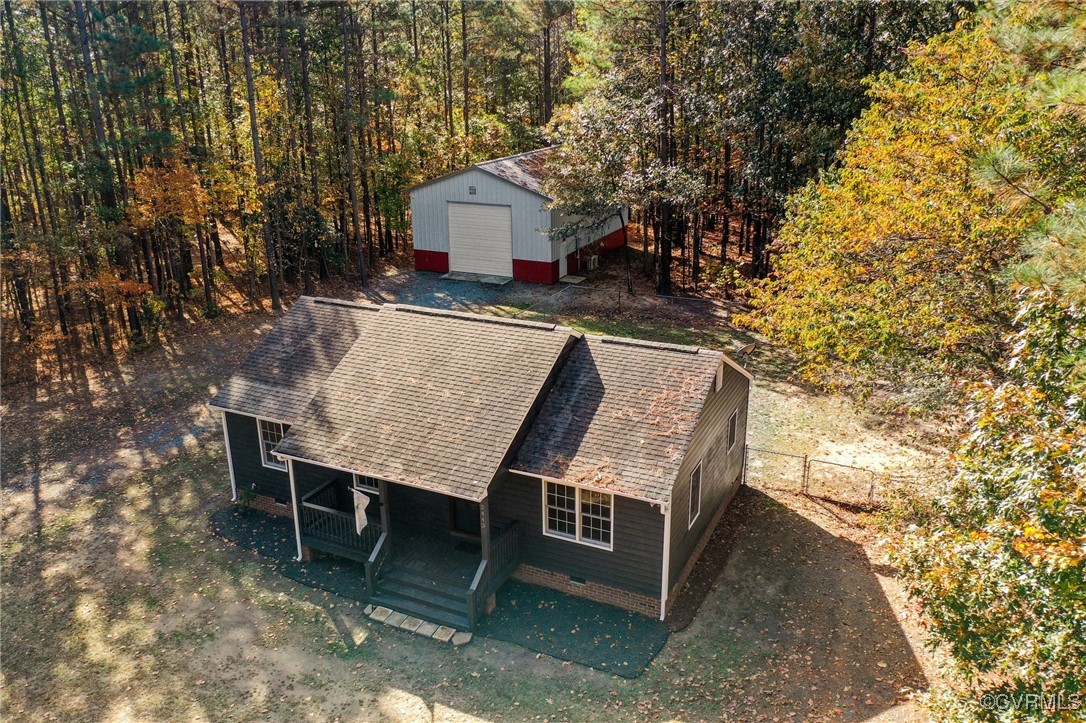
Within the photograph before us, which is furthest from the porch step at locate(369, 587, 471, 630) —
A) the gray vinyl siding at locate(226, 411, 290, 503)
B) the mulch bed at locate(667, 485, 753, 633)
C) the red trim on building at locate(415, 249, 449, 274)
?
the red trim on building at locate(415, 249, 449, 274)

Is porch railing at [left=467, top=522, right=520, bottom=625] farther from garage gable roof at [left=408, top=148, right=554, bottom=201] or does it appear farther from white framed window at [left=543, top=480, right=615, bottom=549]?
garage gable roof at [left=408, top=148, right=554, bottom=201]

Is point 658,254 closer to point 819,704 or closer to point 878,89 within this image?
point 878,89

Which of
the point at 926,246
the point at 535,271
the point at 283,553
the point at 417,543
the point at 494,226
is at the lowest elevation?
the point at 283,553

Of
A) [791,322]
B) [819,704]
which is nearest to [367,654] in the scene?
[819,704]

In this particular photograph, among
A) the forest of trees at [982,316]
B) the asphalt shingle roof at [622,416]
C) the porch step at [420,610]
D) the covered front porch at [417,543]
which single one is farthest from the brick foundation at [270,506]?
the forest of trees at [982,316]

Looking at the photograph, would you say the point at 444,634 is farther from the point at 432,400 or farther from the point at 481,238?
the point at 481,238

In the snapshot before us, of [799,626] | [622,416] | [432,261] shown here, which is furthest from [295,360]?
[432,261]

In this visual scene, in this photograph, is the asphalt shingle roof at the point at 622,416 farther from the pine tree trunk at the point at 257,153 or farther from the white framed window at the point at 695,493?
the pine tree trunk at the point at 257,153
